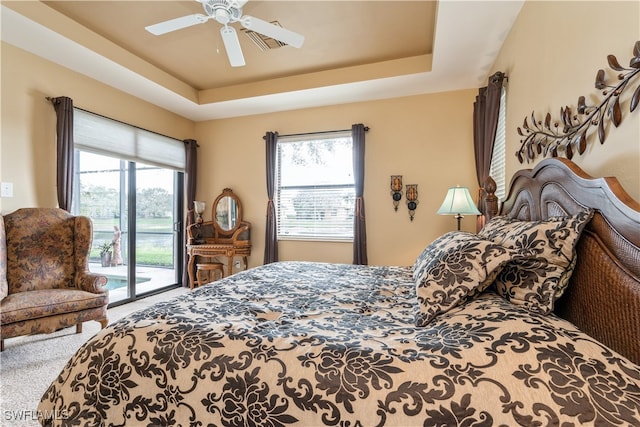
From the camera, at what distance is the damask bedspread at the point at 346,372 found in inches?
28.2

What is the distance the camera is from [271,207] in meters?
4.18

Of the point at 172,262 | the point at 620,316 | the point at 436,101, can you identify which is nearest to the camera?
the point at 620,316

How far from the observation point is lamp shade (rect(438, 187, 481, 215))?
2.82 m

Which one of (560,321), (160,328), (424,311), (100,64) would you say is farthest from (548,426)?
(100,64)

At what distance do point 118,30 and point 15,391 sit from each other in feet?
9.84

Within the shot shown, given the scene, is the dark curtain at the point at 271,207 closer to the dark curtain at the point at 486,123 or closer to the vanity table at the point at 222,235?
the vanity table at the point at 222,235

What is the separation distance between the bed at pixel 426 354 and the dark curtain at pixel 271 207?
283 centimetres

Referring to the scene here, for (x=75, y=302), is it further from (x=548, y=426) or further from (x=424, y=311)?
(x=548, y=426)

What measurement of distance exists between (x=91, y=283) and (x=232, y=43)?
7.90 ft

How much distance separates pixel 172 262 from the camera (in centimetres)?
460

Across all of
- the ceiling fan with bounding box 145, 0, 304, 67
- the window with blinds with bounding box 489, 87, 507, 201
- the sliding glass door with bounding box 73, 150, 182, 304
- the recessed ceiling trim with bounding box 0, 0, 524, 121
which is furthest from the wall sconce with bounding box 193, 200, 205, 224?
the window with blinds with bounding box 489, 87, 507, 201

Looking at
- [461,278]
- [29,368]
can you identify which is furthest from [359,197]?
[29,368]

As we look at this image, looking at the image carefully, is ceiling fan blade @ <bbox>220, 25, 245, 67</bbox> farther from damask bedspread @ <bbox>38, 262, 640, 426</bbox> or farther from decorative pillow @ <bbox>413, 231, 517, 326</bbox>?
decorative pillow @ <bbox>413, 231, 517, 326</bbox>

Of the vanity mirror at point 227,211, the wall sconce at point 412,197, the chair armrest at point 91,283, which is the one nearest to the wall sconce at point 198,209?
the vanity mirror at point 227,211
